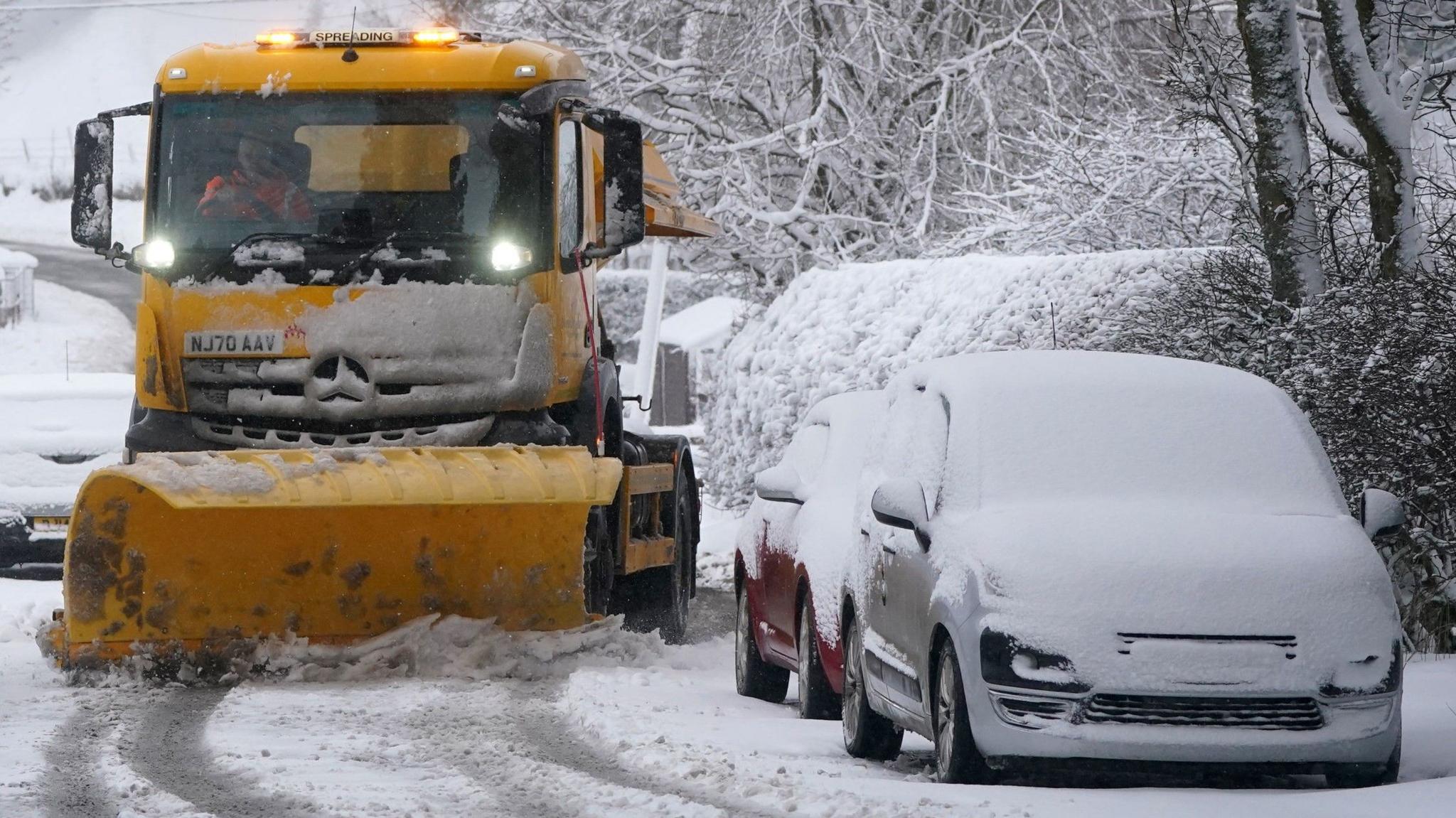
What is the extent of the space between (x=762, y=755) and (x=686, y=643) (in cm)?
569

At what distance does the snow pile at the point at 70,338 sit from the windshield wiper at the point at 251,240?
25.7m

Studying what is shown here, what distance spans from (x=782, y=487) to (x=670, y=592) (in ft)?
12.5

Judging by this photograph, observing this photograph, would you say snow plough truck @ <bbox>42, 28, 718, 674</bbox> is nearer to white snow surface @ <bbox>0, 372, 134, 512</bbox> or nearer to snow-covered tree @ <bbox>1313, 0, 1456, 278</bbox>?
white snow surface @ <bbox>0, 372, 134, 512</bbox>

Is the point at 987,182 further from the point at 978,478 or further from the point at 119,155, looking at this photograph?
the point at 119,155

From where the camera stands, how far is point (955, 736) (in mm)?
6180

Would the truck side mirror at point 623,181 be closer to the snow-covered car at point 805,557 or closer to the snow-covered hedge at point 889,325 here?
the snow-covered car at point 805,557

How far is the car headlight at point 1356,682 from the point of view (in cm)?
600

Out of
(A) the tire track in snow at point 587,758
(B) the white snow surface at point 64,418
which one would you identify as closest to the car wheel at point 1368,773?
(A) the tire track in snow at point 587,758

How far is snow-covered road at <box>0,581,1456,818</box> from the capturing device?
587 cm

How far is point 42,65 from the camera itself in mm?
76250

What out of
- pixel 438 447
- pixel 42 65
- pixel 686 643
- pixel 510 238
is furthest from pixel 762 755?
pixel 42 65

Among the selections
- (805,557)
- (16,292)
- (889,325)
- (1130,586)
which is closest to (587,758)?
(805,557)

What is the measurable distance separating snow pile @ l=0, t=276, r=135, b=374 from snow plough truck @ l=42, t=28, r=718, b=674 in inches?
1004

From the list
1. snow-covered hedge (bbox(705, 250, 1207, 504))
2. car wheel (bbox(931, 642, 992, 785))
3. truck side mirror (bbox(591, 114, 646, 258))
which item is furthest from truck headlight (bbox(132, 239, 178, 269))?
snow-covered hedge (bbox(705, 250, 1207, 504))
